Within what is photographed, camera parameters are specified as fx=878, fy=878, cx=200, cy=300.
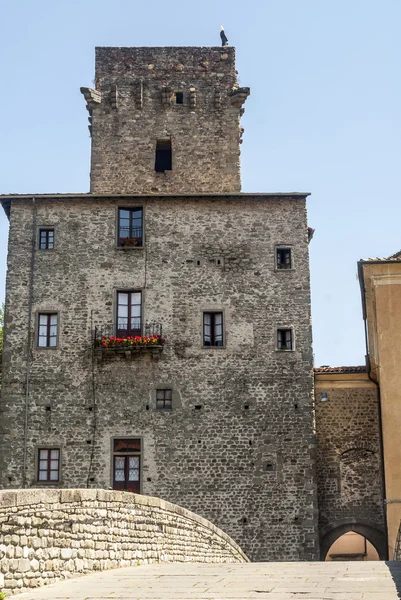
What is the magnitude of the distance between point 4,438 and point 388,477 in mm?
11985

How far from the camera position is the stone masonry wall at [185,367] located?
2750cm

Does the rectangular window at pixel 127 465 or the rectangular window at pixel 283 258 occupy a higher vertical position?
the rectangular window at pixel 283 258

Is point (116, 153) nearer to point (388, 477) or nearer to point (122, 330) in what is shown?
point (122, 330)

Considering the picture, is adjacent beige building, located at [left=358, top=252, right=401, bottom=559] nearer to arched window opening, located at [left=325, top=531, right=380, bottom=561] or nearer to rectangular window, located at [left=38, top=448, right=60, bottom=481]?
rectangular window, located at [left=38, top=448, right=60, bottom=481]

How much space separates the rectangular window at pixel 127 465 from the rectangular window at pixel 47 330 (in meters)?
3.91

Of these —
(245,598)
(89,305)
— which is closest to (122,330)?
(89,305)

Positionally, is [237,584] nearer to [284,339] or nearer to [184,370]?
[184,370]

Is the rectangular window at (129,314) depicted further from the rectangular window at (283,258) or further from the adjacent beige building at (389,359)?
the adjacent beige building at (389,359)

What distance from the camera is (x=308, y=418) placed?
92.1 ft

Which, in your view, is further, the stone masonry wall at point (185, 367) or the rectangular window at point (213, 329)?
the rectangular window at point (213, 329)

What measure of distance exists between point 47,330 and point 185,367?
15.4 ft

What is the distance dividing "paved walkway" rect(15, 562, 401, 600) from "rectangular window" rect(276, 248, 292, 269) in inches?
637

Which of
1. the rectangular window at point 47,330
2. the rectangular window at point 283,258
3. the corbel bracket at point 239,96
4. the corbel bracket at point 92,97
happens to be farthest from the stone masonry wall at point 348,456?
the corbel bracket at point 92,97

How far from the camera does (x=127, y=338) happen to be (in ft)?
93.2
